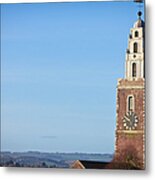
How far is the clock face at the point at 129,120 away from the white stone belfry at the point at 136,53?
0.12 metres

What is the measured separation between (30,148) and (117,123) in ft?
1.00

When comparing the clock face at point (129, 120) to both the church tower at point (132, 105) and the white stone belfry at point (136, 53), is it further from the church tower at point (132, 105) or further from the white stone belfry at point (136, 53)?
the white stone belfry at point (136, 53)

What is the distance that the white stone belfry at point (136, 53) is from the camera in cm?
159

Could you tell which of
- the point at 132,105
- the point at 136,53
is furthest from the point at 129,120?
the point at 136,53

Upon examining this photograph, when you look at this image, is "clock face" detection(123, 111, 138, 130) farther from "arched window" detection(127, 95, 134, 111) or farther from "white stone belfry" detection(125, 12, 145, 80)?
"white stone belfry" detection(125, 12, 145, 80)

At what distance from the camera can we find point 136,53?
160 centimetres

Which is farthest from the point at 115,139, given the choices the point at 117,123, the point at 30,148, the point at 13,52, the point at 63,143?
the point at 13,52

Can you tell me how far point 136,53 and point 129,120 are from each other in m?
0.22

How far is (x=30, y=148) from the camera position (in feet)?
5.39

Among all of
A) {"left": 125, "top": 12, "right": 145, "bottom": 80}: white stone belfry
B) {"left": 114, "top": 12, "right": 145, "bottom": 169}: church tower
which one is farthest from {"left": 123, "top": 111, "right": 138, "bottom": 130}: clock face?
{"left": 125, "top": 12, "right": 145, "bottom": 80}: white stone belfry

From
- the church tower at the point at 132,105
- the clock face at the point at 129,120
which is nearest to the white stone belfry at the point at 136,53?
the church tower at the point at 132,105

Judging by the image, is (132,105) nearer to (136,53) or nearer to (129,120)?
(129,120)

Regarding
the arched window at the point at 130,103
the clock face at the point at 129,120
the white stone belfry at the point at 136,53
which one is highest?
the white stone belfry at the point at 136,53

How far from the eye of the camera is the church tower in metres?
1.59
